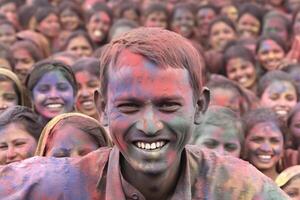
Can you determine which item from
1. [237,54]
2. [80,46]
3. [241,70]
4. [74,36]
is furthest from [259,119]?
[74,36]

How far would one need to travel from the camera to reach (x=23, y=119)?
4062 mm

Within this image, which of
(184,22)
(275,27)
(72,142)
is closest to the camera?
(72,142)

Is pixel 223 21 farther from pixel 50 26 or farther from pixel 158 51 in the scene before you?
pixel 158 51

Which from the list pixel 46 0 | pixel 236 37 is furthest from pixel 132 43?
pixel 46 0

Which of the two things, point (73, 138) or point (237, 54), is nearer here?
point (73, 138)

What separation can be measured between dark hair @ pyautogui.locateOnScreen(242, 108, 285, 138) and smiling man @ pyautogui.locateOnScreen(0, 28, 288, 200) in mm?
2686

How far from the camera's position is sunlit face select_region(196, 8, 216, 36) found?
31.2 feet

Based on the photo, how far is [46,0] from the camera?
10.3 m

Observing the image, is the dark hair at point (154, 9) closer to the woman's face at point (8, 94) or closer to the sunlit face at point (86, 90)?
the sunlit face at point (86, 90)

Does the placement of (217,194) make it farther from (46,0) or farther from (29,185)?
(46,0)

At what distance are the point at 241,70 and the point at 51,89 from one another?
2.75 m

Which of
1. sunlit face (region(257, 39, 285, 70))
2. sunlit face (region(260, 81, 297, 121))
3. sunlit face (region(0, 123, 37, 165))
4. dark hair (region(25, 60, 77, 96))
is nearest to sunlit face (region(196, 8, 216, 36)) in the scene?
sunlit face (region(257, 39, 285, 70))

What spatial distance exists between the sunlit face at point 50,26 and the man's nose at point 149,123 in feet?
23.6

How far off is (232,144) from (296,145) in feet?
3.31
